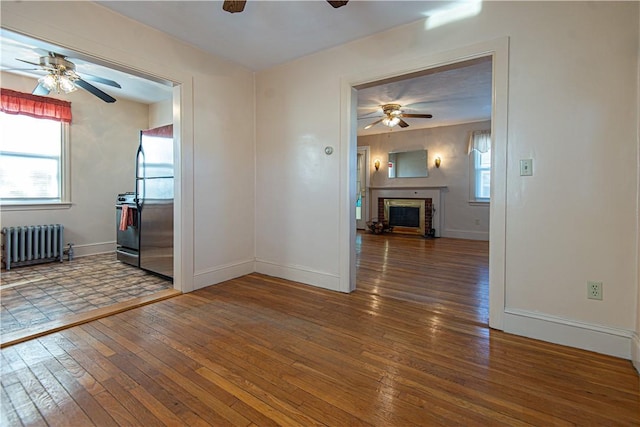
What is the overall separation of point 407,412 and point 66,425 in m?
1.52

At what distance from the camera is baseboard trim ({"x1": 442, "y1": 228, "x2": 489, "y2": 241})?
263 inches

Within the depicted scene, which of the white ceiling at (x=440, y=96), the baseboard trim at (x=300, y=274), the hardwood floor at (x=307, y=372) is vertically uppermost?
the white ceiling at (x=440, y=96)

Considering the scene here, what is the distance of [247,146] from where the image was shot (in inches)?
148

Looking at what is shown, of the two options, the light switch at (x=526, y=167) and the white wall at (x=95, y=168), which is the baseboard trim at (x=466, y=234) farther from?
the white wall at (x=95, y=168)

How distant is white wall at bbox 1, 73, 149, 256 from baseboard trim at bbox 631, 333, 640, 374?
644 centimetres

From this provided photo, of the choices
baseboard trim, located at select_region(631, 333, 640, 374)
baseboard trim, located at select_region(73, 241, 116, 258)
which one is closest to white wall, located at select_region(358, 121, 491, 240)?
baseboard trim, located at select_region(631, 333, 640, 374)

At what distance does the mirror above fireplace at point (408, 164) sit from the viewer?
7465mm

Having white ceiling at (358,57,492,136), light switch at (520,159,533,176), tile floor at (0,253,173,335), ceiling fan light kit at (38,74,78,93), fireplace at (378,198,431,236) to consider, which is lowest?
tile floor at (0,253,173,335)

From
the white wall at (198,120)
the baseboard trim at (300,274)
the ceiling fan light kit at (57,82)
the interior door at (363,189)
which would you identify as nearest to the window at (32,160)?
the ceiling fan light kit at (57,82)

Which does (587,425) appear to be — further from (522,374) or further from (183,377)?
(183,377)

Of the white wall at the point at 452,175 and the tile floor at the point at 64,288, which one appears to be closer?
the tile floor at the point at 64,288

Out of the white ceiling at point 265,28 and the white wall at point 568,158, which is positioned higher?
the white ceiling at point 265,28

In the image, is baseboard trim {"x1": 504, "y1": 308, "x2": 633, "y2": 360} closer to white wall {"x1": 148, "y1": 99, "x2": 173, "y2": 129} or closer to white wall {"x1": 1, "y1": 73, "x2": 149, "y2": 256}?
white wall {"x1": 148, "y1": 99, "x2": 173, "y2": 129}

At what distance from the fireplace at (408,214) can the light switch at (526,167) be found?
513 centimetres
